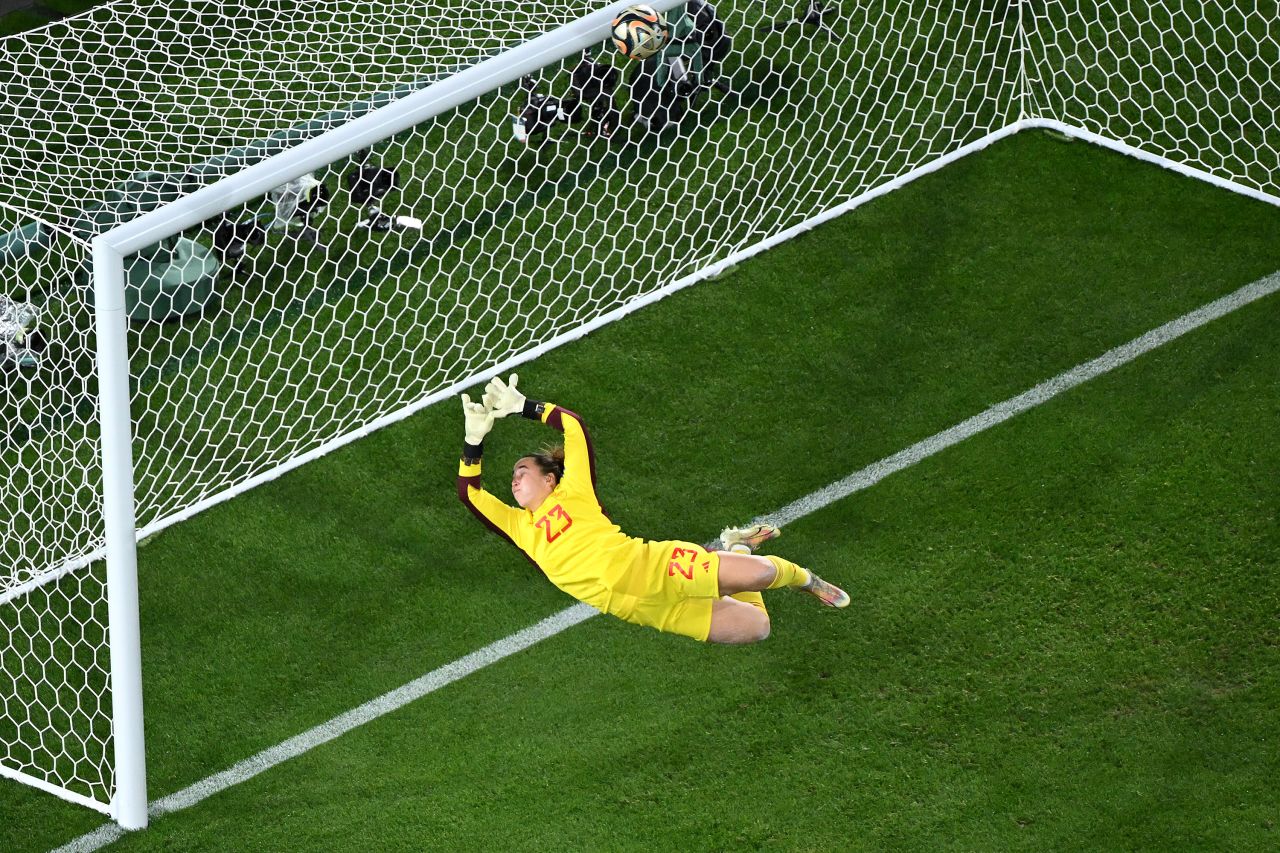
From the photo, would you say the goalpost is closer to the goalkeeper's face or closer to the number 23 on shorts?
the goalkeeper's face

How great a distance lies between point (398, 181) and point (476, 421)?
1.69m

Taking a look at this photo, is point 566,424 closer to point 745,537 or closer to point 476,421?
point 476,421

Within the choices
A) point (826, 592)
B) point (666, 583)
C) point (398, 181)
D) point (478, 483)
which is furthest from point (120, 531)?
point (826, 592)

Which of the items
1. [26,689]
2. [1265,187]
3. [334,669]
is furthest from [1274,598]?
[26,689]

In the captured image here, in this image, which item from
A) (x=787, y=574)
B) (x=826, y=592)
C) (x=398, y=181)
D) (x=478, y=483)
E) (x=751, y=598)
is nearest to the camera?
(x=478, y=483)

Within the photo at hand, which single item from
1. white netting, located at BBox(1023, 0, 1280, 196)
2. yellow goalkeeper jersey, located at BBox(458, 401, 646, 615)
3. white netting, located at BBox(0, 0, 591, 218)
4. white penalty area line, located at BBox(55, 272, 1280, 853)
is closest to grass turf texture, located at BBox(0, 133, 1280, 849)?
white penalty area line, located at BBox(55, 272, 1280, 853)

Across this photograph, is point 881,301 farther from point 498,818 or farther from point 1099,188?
point 498,818

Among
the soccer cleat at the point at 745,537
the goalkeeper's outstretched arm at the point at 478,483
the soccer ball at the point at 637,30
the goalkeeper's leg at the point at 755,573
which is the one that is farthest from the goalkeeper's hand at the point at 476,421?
the soccer ball at the point at 637,30

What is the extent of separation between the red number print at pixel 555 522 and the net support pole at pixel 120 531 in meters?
1.52

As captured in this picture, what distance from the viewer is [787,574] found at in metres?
5.26

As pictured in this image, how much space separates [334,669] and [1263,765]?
157 inches

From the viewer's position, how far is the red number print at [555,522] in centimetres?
502

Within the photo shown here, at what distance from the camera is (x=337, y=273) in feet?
19.8

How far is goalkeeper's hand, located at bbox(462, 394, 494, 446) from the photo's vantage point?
5004 mm
